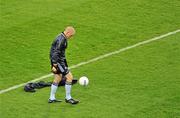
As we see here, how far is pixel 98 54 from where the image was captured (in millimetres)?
20391

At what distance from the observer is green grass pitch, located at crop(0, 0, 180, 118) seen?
15977 mm

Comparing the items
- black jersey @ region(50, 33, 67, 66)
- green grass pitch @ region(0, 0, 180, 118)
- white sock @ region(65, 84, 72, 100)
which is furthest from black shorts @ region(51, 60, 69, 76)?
green grass pitch @ region(0, 0, 180, 118)

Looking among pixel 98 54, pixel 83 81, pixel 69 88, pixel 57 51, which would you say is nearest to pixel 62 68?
pixel 57 51

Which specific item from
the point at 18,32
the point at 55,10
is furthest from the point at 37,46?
the point at 55,10

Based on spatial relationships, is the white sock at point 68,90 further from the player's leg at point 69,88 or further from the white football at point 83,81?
the white football at point 83,81

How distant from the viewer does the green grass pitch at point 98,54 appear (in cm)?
1598

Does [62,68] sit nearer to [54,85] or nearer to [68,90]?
[54,85]

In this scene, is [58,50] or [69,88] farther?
[69,88]

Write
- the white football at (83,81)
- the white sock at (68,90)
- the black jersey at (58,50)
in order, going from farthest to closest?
the white football at (83,81) < the white sock at (68,90) < the black jersey at (58,50)

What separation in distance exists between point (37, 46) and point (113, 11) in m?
4.97

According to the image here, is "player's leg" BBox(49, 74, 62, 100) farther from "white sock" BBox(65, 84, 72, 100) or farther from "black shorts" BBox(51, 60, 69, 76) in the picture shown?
"white sock" BBox(65, 84, 72, 100)

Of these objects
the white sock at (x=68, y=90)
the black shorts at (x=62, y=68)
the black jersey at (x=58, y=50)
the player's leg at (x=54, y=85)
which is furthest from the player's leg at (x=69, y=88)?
the black jersey at (x=58, y=50)

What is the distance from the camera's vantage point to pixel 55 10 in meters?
24.3

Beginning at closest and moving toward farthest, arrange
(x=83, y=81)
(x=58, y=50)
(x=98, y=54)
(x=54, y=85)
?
(x=58, y=50)
(x=54, y=85)
(x=83, y=81)
(x=98, y=54)
